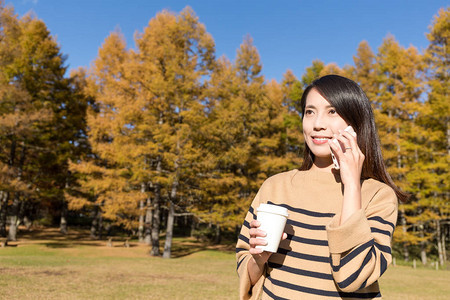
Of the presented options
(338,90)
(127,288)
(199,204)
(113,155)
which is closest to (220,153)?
(199,204)

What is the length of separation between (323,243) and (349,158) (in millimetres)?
376

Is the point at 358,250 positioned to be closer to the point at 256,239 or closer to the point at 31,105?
the point at 256,239

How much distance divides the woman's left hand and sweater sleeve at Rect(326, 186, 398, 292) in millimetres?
120

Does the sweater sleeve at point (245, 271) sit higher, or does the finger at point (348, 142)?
the finger at point (348, 142)

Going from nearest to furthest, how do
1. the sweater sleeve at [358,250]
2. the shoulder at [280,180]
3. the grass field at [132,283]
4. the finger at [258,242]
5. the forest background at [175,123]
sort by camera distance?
the sweater sleeve at [358,250] → the finger at [258,242] → the shoulder at [280,180] → the grass field at [132,283] → the forest background at [175,123]

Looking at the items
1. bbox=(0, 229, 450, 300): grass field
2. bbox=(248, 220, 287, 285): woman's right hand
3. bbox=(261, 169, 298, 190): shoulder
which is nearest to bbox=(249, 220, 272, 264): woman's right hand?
bbox=(248, 220, 287, 285): woman's right hand

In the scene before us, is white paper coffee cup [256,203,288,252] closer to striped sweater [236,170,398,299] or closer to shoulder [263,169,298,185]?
striped sweater [236,170,398,299]

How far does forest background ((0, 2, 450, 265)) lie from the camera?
647 inches

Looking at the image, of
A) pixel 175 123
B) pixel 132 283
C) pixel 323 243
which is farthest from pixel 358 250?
pixel 175 123

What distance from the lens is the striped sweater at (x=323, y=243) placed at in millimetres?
1121

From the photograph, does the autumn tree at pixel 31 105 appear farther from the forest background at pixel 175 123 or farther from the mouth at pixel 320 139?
the mouth at pixel 320 139

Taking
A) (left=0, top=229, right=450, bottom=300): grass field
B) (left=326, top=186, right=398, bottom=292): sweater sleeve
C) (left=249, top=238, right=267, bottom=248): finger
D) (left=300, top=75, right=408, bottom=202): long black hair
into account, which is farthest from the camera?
(left=0, top=229, right=450, bottom=300): grass field

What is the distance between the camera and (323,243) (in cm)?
132

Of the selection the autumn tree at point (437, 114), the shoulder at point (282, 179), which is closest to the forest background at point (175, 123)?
the autumn tree at point (437, 114)
